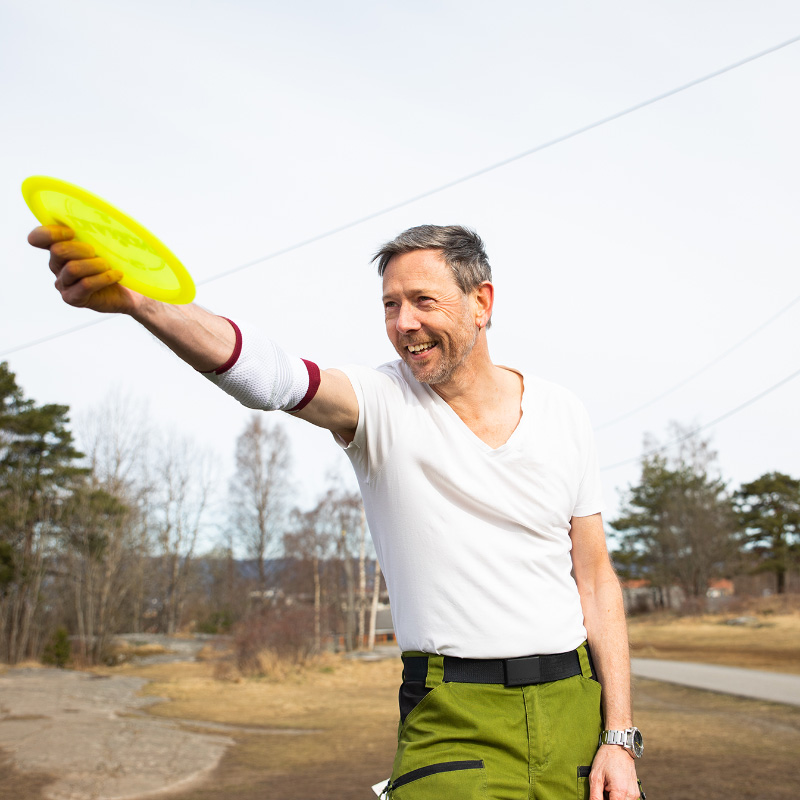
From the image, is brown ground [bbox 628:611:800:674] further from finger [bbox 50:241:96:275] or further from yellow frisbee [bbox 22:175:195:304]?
finger [bbox 50:241:96:275]

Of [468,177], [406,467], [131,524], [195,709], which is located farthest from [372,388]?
[131,524]

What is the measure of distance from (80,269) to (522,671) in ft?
4.46

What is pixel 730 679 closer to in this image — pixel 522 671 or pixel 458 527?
pixel 522 671

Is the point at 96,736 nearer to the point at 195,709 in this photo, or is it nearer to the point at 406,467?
the point at 195,709

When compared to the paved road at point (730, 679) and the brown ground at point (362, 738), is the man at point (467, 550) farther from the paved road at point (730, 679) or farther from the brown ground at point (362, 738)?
the paved road at point (730, 679)

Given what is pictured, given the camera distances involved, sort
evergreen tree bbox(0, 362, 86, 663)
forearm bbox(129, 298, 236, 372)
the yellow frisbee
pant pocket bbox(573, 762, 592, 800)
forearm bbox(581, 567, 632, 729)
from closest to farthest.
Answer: the yellow frisbee, forearm bbox(129, 298, 236, 372), pant pocket bbox(573, 762, 592, 800), forearm bbox(581, 567, 632, 729), evergreen tree bbox(0, 362, 86, 663)

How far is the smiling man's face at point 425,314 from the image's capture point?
2008 mm

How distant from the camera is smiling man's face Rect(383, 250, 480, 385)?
6.59 ft

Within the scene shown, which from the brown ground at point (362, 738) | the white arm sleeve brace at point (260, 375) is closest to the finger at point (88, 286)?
the white arm sleeve brace at point (260, 375)

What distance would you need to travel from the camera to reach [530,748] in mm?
1883

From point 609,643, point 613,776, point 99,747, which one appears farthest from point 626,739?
point 99,747

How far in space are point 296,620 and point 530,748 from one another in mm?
18704

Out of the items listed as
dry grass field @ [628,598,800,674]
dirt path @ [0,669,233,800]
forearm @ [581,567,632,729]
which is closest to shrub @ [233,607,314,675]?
dirt path @ [0,669,233,800]

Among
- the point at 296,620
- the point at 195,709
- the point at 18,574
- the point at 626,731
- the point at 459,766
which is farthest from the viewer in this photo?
the point at 18,574
